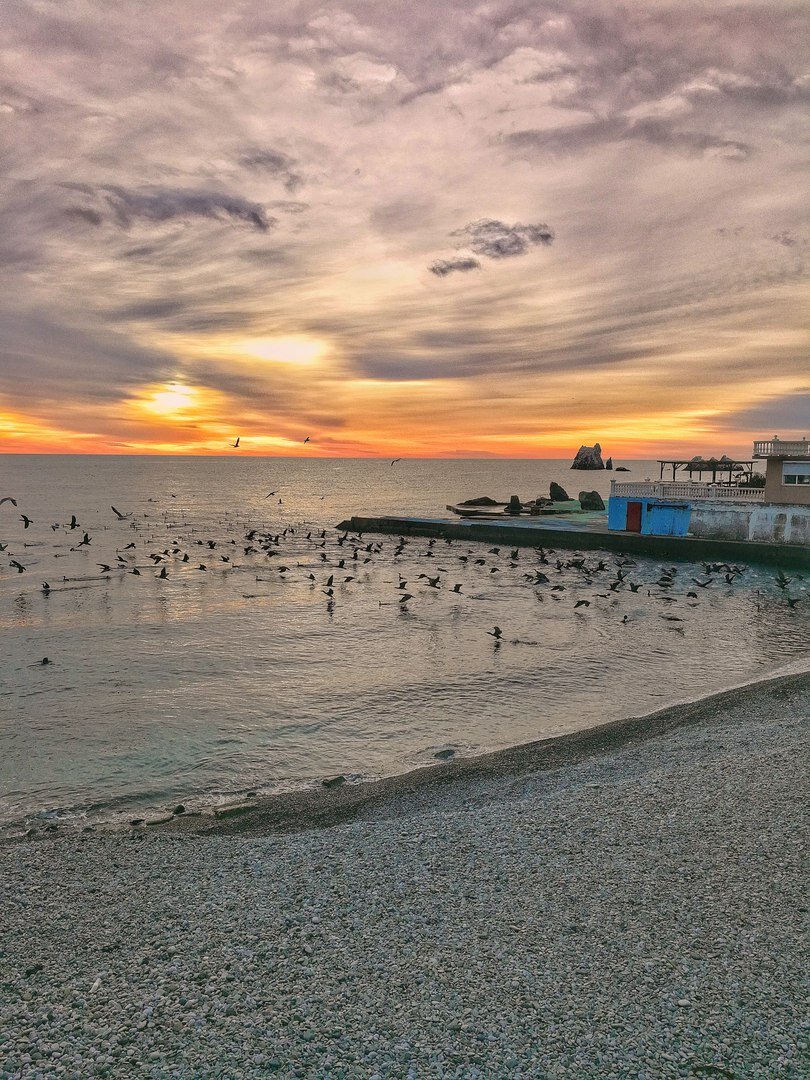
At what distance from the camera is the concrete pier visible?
42406 mm

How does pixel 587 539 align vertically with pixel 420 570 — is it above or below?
above

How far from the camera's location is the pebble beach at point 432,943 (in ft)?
17.5

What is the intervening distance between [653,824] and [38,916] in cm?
724

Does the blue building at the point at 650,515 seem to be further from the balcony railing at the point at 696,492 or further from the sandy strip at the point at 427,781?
the sandy strip at the point at 427,781

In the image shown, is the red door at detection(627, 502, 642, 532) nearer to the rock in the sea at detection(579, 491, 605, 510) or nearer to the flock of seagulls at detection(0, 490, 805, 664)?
the flock of seagulls at detection(0, 490, 805, 664)

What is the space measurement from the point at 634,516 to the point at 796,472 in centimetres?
1049

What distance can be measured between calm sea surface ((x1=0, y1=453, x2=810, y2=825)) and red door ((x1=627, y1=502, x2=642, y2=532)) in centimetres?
580

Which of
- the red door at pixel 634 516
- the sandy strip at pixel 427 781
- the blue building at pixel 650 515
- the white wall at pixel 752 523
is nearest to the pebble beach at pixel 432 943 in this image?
the sandy strip at pixel 427 781

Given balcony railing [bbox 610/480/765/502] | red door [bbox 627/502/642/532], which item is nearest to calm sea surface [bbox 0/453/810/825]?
red door [bbox 627/502/642/532]

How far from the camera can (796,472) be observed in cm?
4325

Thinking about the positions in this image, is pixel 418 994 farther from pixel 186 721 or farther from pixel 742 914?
pixel 186 721

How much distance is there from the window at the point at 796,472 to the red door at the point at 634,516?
9301 millimetres

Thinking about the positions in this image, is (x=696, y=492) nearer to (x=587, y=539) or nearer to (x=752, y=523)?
(x=752, y=523)

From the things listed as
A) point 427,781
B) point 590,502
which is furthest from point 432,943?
point 590,502
